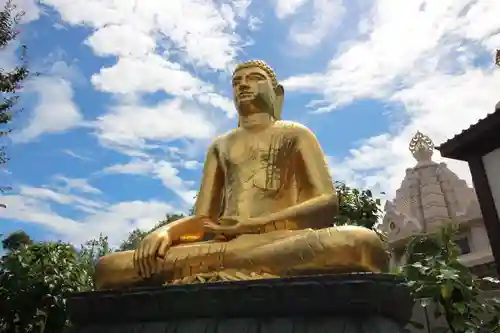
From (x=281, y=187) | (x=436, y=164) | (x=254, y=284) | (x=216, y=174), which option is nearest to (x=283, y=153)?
(x=281, y=187)

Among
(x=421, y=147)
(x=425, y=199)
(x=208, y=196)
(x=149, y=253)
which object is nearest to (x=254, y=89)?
(x=208, y=196)

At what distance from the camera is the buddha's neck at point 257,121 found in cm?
417

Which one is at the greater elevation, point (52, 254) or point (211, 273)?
point (52, 254)

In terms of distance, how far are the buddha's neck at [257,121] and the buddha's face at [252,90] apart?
39mm

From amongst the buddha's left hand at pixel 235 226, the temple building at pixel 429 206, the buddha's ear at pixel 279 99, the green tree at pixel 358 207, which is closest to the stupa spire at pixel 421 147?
the temple building at pixel 429 206

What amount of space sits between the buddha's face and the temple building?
10.6 m

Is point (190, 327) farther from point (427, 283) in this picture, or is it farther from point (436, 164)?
point (436, 164)

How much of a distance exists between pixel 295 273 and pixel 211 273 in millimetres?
535

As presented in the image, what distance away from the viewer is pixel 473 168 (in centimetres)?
898

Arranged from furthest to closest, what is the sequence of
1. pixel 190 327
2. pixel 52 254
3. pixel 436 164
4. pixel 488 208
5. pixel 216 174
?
1. pixel 436 164
2. pixel 488 208
3. pixel 52 254
4. pixel 216 174
5. pixel 190 327

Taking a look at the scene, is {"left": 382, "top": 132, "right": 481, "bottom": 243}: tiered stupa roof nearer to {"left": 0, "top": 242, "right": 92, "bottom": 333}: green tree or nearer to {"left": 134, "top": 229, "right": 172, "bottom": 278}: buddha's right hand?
{"left": 0, "top": 242, "right": 92, "bottom": 333}: green tree

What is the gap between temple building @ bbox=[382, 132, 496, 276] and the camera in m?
13.7

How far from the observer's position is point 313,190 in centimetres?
371

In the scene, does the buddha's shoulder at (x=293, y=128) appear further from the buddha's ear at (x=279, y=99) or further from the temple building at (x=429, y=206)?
the temple building at (x=429, y=206)
